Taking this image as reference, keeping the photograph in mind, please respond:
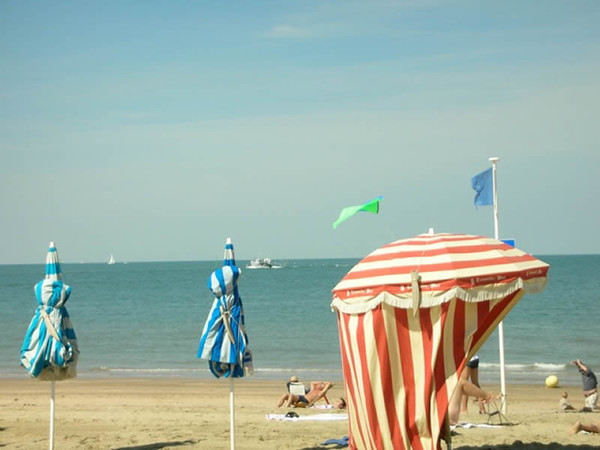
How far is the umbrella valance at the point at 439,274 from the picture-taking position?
25.0ft

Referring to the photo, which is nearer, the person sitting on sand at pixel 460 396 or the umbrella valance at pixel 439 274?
the umbrella valance at pixel 439 274

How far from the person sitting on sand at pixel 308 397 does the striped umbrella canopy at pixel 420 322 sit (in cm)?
658

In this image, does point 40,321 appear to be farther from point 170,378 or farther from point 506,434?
point 170,378

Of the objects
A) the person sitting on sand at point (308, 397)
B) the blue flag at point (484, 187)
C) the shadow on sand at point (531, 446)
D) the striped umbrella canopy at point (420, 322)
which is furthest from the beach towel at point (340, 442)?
the blue flag at point (484, 187)

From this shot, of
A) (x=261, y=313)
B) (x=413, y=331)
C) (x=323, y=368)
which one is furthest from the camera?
(x=261, y=313)

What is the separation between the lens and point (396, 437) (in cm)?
802

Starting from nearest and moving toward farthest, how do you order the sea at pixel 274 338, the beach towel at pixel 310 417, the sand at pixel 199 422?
the sand at pixel 199 422, the beach towel at pixel 310 417, the sea at pixel 274 338

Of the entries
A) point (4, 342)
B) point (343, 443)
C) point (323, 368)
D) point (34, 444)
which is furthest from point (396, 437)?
point (4, 342)

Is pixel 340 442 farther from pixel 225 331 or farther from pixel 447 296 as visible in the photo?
pixel 447 296

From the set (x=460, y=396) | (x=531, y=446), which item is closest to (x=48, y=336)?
(x=460, y=396)

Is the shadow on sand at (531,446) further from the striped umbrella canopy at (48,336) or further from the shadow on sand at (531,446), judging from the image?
the striped umbrella canopy at (48,336)

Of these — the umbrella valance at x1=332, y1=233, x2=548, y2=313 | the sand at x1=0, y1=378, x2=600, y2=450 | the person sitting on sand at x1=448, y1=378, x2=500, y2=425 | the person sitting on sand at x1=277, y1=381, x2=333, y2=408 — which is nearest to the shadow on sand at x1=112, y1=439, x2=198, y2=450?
the sand at x1=0, y1=378, x2=600, y2=450

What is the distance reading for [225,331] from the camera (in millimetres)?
9461

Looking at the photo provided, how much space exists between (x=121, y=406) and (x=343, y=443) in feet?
19.7
